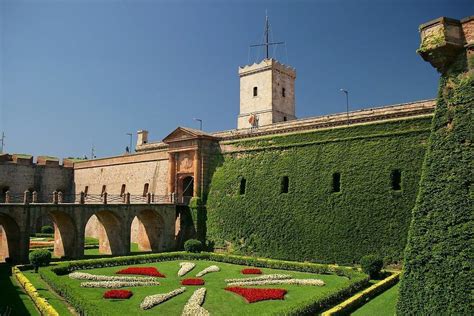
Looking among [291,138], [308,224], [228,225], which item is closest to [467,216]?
[308,224]

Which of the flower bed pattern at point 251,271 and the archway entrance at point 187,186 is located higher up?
the archway entrance at point 187,186

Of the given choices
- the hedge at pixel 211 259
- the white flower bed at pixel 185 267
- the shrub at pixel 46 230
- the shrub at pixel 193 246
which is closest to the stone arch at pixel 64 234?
the hedge at pixel 211 259

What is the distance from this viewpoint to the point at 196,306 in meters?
14.6

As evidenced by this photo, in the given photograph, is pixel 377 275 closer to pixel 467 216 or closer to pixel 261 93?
pixel 467 216

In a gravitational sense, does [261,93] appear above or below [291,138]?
above

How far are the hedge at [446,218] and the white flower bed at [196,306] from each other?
697 cm

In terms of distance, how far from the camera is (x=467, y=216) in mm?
9086

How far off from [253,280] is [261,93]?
24323 mm

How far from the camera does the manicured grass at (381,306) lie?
14.2m

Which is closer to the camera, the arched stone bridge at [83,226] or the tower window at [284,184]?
the arched stone bridge at [83,226]

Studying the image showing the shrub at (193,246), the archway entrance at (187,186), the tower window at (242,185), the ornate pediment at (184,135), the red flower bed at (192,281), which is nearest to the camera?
the red flower bed at (192,281)

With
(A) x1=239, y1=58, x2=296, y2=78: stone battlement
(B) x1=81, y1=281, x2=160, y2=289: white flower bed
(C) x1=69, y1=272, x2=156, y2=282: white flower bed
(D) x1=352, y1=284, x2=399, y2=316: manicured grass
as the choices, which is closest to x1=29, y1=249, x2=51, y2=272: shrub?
(C) x1=69, y1=272, x2=156, y2=282: white flower bed

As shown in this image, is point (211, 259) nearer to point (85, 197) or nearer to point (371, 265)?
point (371, 265)

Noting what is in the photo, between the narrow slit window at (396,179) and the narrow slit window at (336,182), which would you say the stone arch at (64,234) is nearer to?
the narrow slit window at (336,182)
